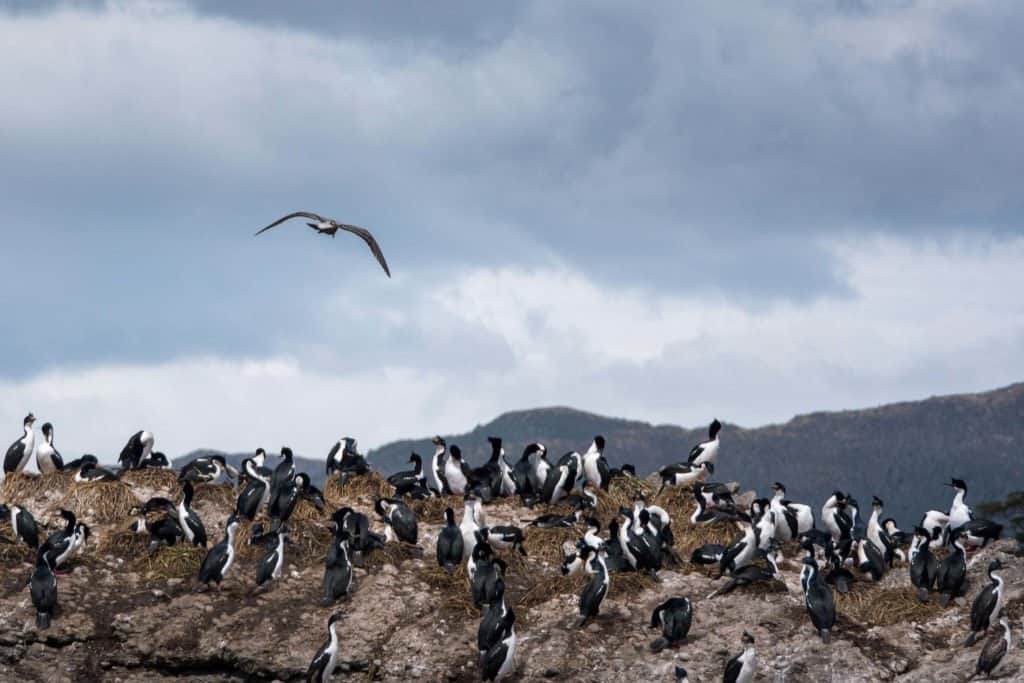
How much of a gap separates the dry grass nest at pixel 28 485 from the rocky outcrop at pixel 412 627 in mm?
2556

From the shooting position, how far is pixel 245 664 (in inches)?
949

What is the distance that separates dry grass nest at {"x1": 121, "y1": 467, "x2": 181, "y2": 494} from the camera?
28.9 m

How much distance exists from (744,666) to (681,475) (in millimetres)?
8997

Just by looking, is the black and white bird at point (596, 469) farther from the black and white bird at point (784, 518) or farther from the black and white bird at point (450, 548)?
the black and white bird at point (450, 548)

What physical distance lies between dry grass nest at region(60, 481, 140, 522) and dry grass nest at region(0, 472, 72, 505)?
2.69 feet

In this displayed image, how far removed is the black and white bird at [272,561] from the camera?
25.3m

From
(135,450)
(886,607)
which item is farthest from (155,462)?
(886,607)

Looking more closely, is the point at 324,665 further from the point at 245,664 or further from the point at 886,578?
the point at 886,578

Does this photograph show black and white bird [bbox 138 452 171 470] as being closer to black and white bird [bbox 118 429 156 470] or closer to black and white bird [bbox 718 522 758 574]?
black and white bird [bbox 118 429 156 470]

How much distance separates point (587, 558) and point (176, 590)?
7597 millimetres

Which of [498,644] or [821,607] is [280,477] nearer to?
[498,644]

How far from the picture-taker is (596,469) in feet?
98.4

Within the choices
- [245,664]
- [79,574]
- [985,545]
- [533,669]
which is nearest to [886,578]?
[985,545]

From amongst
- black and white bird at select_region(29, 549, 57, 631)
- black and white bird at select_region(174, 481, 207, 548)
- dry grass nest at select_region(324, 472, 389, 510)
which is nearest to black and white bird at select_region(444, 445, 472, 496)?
dry grass nest at select_region(324, 472, 389, 510)
